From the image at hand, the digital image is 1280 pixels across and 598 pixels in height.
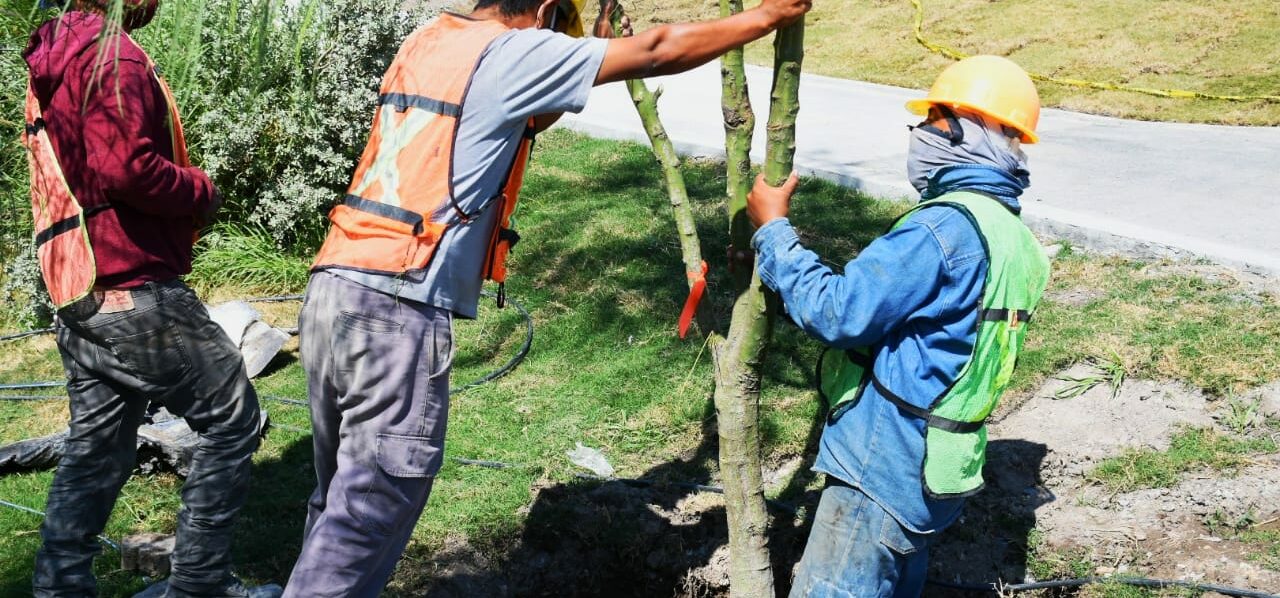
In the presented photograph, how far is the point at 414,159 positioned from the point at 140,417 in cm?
153

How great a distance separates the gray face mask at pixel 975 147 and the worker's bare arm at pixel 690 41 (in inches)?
20.0

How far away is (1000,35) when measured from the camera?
39.2 feet

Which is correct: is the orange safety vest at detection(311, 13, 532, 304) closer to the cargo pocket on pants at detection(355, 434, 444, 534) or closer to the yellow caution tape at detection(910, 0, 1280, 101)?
the cargo pocket on pants at detection(355, 434, 444, 534)

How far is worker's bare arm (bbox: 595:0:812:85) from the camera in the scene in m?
2.43

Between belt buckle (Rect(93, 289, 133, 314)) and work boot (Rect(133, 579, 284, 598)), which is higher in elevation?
belt buckle (Rect(93, 289, 133, 314))

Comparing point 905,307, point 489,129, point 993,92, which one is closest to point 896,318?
point 905,307

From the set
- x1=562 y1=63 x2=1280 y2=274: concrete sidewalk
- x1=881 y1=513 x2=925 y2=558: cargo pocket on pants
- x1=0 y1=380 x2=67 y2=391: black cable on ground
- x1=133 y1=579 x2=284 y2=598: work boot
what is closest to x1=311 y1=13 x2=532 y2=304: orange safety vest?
x1=881 y1=513 x2=925 y2=558: cargo pocket on pants

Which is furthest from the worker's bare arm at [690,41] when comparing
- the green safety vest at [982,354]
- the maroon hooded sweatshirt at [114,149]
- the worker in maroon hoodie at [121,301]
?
the maroon hooded sweatshirt at [114,149]

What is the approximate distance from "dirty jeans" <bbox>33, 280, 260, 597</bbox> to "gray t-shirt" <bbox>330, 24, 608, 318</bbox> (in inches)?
33.9

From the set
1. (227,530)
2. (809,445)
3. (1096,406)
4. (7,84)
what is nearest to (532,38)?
(227,530)

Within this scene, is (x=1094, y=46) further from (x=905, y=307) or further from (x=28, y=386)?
(x=28, y=386)

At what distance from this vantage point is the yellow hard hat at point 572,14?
2.83 m

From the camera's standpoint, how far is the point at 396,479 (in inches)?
109

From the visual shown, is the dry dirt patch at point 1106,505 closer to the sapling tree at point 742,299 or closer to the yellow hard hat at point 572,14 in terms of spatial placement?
the sapling tree at point 742,299
